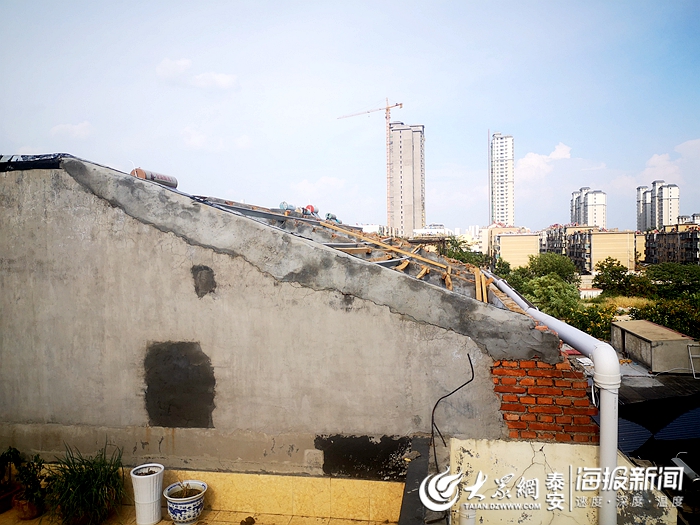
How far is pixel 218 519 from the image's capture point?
4430 millimetres

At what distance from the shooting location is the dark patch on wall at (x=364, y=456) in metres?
4.23

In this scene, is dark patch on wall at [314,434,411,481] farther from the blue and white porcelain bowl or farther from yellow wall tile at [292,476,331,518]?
the blue and white porcelain bowl

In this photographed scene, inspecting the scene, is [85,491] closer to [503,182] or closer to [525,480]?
[525,480]

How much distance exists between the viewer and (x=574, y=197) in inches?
5517

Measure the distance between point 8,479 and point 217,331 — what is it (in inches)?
118

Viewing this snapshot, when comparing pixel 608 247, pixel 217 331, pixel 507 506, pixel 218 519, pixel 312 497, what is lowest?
pixel 218 519

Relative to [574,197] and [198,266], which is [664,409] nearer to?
[198,266]

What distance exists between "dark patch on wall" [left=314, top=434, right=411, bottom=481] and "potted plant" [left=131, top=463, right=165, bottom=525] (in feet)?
5.42

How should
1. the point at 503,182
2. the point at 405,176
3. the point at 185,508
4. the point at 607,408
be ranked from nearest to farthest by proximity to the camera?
1. the point at 607,408
2. the point at 185,508
3. the point at 405,176
4. the point at 503,182

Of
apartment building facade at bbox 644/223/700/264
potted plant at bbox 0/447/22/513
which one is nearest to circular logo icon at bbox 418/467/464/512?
potted plant at bbox 0/447/22/513

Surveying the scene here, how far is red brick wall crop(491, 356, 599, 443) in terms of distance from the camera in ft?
12.7

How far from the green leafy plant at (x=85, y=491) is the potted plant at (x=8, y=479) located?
0.53 metres

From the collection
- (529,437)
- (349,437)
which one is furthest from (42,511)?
(529,437)

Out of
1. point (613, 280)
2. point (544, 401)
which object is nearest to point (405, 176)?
point (613, 280)
